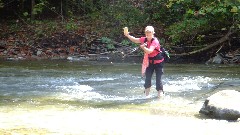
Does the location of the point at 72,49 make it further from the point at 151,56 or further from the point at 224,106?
the point at 224,106

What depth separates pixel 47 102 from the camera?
8.02 metres

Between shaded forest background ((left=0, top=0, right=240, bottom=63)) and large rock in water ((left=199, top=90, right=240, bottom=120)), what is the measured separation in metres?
5.63

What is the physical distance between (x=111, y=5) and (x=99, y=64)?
29.0ft

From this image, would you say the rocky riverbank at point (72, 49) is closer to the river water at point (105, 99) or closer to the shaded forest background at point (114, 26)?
the shaded forest background at point (114, 26)

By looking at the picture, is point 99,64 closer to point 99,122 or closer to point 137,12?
point 137,12

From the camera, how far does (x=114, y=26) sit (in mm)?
21359

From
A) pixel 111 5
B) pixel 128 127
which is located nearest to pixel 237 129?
pixel 128 127

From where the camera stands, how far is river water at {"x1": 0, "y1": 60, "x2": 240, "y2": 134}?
6.00m

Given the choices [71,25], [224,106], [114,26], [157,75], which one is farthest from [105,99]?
[71,25]

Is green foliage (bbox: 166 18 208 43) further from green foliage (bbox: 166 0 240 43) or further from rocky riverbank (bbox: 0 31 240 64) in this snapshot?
rocky riverbank (bbox: 0 31 240 64)

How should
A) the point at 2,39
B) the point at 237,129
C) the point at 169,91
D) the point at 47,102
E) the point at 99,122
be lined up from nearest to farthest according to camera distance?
the point at 237,129
the point at 99,122
the point at 47,102
the point at 169,91
the point at 2,39

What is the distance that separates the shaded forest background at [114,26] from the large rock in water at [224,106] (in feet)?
18.5

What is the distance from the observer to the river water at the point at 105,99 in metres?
6.00

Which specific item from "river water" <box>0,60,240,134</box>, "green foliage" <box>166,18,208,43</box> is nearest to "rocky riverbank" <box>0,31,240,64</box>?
"green foliage" <box>166,18,208,43</box>
